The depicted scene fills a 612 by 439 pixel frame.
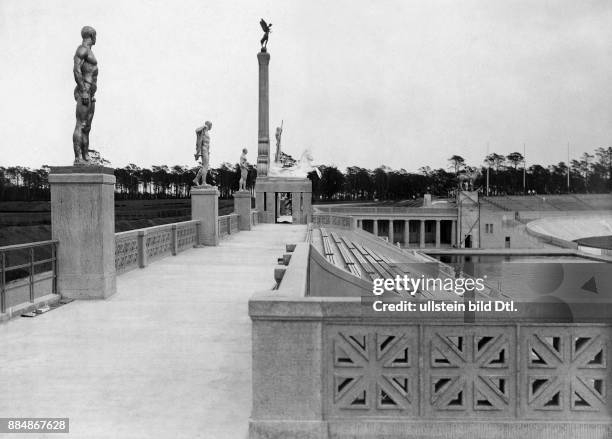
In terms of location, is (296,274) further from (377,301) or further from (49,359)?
(49,359)

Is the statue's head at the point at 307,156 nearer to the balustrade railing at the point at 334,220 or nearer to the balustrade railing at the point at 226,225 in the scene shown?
the balustrade railing at the point at 334,220

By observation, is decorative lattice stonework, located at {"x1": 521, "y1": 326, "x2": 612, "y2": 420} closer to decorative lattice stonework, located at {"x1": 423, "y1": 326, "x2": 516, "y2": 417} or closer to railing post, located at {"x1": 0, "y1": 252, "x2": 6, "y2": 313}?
decorative lattice stonework, located at {"x1": 423, "y1": 326, "x2": 516, "y2": 417}

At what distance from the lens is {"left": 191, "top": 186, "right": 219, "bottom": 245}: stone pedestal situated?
76.2ft

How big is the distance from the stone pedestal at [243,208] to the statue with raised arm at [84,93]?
2408 centimetres

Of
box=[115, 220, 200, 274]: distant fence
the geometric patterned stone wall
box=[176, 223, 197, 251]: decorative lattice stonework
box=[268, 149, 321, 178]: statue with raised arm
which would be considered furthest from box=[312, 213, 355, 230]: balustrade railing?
the geometric patterned stone wall

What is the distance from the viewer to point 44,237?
1474 inches

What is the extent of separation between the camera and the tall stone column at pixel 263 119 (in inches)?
2149

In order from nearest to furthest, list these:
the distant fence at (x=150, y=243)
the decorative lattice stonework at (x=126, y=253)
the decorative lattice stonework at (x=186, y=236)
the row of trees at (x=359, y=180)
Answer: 1. the decorative lattice stonework at (x=126, y=253)
2. the distant fence at (x=150, y=243)
3. the decorative lattice stonework at (x=186, y=236)
4. the row of trees at (x=359, y=180)

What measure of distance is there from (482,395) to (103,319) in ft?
21.6

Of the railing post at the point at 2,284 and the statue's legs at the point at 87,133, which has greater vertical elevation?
the statue's legs at the point at 87,133

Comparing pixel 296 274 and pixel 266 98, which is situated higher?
pixel 266 98

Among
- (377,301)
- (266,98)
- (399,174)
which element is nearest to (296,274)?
(377,301)
